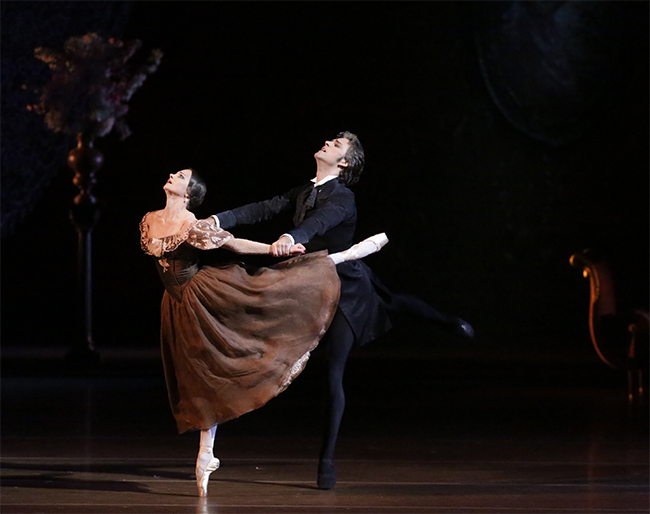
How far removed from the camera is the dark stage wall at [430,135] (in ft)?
31.8

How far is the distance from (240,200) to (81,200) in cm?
164

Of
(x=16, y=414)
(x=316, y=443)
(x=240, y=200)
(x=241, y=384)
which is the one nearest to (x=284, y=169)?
(x=240, y=200)

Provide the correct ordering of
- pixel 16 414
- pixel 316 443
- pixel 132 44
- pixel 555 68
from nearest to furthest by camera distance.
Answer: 1. pixel 316 443
2. pixel 16 414
3. pixel 132 44
4. pixel 555 68

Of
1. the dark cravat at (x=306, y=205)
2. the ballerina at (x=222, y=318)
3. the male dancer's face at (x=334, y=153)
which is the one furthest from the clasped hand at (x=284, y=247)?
the male dancer's face at (x=334, y=153)

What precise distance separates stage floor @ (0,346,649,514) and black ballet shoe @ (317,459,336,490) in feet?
0.12

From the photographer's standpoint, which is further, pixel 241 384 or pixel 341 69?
pixel 341 69

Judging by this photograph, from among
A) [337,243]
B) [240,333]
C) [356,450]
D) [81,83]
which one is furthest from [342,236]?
[81,83]

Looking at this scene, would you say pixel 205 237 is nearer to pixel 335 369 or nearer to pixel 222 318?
pixel 222 318

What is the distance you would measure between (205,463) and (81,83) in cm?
497

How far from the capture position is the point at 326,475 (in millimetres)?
4078

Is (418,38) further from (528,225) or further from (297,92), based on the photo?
(528,225)

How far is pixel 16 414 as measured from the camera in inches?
243

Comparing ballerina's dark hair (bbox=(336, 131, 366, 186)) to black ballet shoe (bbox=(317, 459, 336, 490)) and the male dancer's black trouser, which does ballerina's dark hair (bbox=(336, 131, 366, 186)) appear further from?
black ballet shoe (bbox=(317, 459, 336, 490))

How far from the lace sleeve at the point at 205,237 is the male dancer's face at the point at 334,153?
1.66 ft
